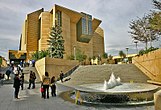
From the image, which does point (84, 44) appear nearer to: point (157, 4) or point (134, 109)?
point (157, 4)

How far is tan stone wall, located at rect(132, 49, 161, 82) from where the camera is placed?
14.9 m

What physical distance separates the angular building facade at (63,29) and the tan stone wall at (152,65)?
28999 mm

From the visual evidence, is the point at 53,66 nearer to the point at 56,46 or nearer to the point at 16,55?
the point at 56,46

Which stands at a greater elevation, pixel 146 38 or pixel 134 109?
pixel 146 38

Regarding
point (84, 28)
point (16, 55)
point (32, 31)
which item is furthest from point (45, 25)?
point (84, 28)

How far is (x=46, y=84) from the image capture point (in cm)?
863

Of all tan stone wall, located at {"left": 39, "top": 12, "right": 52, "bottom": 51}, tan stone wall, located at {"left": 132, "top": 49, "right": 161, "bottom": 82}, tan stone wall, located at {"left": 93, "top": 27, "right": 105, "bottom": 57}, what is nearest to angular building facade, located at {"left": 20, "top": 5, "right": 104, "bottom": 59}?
tan stone wall, located at {"left": 39, "top": 12, "right": 52, "bottom": 51}

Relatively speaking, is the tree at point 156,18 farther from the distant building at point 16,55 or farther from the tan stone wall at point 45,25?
the distant building at point 16,55

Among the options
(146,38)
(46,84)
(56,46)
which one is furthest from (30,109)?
(56,46)

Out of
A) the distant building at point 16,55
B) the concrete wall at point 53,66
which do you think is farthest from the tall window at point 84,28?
the concrete wall at point 53,66

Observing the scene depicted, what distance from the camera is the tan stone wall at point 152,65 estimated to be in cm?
1490

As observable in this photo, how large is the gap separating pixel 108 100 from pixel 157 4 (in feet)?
34.4

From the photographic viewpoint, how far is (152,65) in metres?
16.4

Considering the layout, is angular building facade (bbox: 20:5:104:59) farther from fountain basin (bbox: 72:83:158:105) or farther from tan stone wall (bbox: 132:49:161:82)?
fountain basin (bbox: 72:83:158:105)
